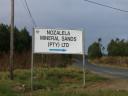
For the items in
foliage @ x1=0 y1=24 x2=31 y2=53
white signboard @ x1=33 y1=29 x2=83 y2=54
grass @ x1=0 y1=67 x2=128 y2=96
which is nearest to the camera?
grass @ x1=0 y1=67 x2=128 y2=96

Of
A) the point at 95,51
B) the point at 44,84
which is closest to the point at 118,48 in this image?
the point at 95,51

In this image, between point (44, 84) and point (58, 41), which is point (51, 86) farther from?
point (58, 41)

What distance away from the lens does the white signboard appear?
23.5 meters

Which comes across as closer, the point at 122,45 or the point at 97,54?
the point at 122,45

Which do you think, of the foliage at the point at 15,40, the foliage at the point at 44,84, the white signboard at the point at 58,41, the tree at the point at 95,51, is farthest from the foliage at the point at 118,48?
the white signboard at the point at 58,41

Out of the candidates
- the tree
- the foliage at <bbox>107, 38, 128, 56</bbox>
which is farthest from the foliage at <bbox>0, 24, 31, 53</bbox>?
the tree

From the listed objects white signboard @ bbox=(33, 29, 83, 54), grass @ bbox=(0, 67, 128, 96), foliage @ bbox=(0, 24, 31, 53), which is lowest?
grass @ bbox=(0, 67, 128, 96)

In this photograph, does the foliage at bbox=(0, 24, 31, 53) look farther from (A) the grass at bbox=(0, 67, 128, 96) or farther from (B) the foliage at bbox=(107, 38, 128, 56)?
(B) the foliage at bbox=(107, 38, 128, 56)

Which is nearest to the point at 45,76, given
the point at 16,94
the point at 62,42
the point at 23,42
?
the point at 62,42

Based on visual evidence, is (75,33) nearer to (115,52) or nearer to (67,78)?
(67,78)

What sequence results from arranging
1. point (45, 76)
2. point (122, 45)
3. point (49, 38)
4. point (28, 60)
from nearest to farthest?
point (49, 38) < point (45, 76) < point (28, 60) < point (122, 45)

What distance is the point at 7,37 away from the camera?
223 feet

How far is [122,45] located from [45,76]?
89268mm

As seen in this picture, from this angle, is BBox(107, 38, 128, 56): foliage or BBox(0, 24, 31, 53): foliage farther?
BBox(107, 38, 128, 56): foliage
